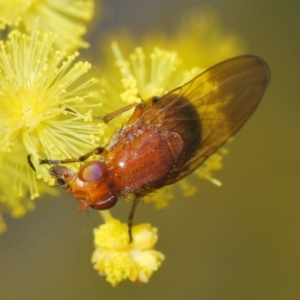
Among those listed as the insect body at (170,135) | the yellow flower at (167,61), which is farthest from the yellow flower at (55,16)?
the insect body at (170,135)

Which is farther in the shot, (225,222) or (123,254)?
(225,222)

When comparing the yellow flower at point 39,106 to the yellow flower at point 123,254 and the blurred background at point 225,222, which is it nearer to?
the yellow flower at point 123,254

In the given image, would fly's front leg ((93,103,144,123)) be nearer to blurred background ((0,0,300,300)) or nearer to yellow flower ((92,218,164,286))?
yellow flower ((92,218,164,286))

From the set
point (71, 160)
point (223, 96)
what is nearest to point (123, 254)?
point (71, 160)

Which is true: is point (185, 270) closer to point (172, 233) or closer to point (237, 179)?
point (172, 233)

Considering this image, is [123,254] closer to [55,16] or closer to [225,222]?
[55,16]

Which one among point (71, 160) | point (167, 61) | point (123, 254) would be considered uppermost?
point (167, 61)
